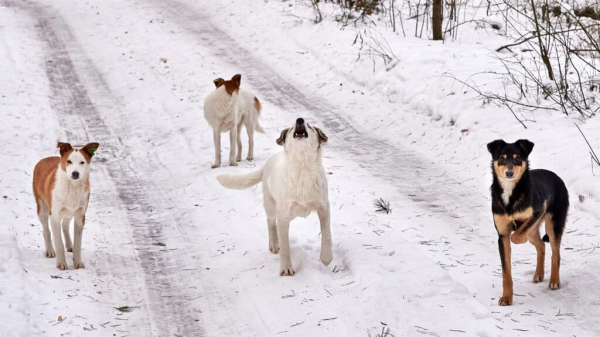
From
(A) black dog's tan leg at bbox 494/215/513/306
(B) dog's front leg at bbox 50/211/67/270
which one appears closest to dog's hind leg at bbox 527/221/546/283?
(A) black dog's tan leg at bbox 494/215/513/306

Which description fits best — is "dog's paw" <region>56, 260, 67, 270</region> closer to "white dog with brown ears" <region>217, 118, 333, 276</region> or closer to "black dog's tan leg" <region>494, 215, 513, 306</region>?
"white dog with brown ears" <region>217, 118, 333, 276</region>

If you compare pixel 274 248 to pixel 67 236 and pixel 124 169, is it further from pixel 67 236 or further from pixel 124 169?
pixel 124 169

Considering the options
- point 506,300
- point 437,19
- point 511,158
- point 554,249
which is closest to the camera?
point 511,158

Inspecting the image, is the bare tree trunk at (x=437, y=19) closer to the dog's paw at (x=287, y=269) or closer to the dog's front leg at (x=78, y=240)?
the dog's paw at (x=287, y=269)

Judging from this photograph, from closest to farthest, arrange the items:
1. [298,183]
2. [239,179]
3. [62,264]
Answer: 1. [298,183]
2. [62,264]
3. [239,179]

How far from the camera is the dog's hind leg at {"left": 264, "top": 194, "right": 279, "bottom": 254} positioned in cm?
766

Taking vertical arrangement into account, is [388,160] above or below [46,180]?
below

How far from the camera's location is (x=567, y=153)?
9453mm

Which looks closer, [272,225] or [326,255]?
[326,255]

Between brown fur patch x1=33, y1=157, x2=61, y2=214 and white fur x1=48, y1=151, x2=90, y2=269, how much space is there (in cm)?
10

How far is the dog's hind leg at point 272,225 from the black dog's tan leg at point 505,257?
2613mm

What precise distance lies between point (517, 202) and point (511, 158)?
406 mm

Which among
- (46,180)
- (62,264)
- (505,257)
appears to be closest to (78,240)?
(62,264)

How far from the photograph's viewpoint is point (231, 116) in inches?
439
